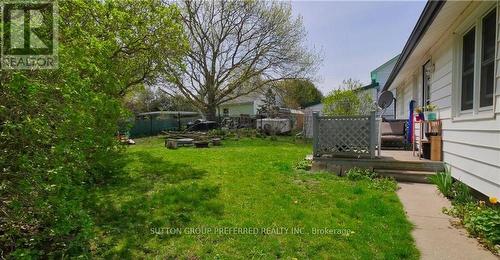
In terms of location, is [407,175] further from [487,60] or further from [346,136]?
[487,60]

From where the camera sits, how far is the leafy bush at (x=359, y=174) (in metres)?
6.02

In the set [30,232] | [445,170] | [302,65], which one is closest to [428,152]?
[445,170]

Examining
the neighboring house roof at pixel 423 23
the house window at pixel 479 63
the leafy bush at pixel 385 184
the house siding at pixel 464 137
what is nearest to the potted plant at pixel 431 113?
the house siding at pixel 464 137

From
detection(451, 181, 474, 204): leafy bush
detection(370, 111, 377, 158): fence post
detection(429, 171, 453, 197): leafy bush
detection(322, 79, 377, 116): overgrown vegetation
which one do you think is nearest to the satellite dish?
detection(322, 79, 377, 116): overgrown vegetation

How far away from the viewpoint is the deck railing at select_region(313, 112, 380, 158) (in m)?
6.43

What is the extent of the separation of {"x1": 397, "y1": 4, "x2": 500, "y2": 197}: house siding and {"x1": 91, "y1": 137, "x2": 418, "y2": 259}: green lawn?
1.07 meters

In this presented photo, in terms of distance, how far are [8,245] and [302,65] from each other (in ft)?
65.5

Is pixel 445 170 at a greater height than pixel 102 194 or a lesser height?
greater

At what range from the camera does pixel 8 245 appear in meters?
2.31

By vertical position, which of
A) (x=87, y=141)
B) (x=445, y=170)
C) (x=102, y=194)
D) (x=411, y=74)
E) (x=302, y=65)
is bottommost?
(x=102, y=194)

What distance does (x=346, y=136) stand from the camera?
661 centimetres

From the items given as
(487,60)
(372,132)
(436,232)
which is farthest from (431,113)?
(436,232)

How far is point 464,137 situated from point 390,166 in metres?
1.84

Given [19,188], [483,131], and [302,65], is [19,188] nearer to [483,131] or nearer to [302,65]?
[483,131]
